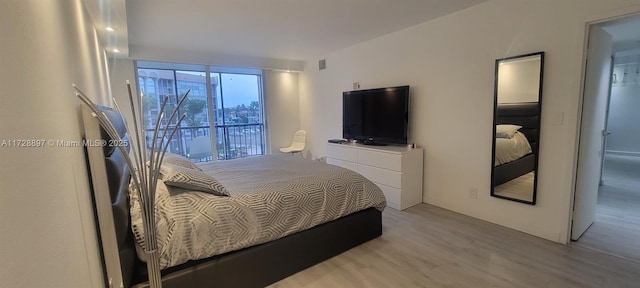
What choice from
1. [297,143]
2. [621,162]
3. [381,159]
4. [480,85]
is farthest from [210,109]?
[621,162]

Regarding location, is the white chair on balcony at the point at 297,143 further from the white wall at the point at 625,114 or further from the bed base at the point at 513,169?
the white wall at the point at 625,114

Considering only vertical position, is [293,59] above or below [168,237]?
above

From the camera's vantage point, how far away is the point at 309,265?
7.43ft

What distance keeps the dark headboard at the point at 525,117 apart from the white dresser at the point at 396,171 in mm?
1090

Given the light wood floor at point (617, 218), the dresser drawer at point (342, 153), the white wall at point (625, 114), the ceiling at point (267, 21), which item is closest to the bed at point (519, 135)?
the light wood floor at point (617, 218)

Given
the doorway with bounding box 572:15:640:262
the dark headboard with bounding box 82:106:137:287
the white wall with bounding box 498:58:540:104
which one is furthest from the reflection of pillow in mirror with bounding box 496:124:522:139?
the dark headboard with bounding box 82:106:137:287

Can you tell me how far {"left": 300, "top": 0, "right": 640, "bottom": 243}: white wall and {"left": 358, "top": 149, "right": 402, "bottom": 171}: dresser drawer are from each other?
51 centimetres

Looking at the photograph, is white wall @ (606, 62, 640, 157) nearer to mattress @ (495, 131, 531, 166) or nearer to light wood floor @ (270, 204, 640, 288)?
mattress @ (495, 131, 531, 166)

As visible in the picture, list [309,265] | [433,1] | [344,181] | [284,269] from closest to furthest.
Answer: [284,269], [309,265], [344,181], [433,1]

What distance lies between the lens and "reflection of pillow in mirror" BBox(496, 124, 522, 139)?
9.12 ft

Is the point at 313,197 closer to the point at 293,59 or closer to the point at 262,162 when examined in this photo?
the point at 262,162

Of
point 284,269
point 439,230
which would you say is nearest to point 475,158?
point 439,230

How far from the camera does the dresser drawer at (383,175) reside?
3521 mm

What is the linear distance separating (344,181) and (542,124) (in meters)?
1.99
